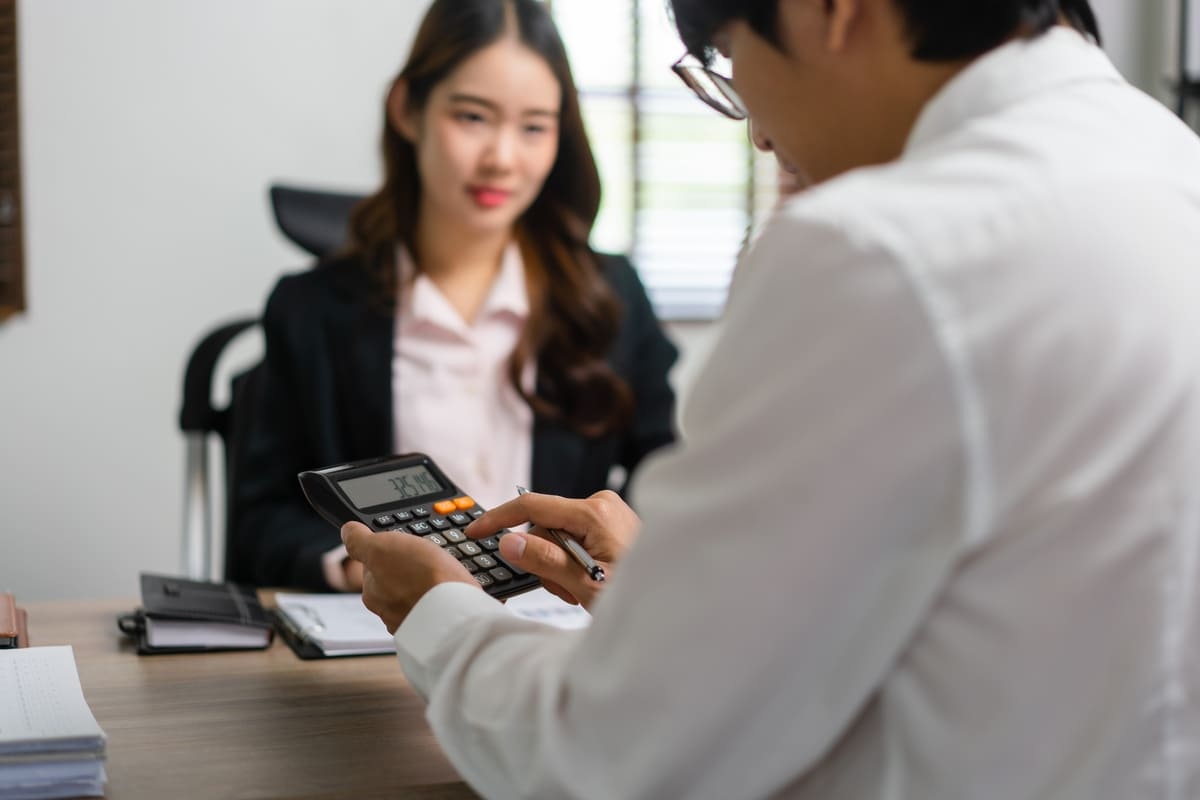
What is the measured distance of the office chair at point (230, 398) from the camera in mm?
1751

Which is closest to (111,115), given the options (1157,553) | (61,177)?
(61,177)

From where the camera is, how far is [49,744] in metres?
0.71

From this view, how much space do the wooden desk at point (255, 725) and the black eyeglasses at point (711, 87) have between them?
448mm

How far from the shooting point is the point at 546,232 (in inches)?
72.6

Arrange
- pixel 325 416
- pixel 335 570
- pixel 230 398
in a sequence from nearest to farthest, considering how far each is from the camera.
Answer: pixel 335 570, pixel 325 416, pixel 230 398

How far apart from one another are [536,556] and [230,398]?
1.14 meters

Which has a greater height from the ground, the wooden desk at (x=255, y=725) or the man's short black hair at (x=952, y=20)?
the man's short black hair at (x=952, y=20)

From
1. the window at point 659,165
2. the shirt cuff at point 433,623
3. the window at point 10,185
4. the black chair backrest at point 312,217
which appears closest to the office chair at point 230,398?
the black chair backrest at point 312,217

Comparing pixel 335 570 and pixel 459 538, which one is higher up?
pixel 459 538

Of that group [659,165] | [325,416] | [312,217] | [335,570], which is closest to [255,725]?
[335,570]

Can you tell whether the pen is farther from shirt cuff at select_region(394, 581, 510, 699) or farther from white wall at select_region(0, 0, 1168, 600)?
white wall at select_region(0, 0, 1168, 600)

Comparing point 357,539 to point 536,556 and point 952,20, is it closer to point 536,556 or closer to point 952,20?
point 536,556

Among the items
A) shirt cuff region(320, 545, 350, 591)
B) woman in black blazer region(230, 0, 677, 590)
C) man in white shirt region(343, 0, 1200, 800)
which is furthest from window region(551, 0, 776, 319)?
man in white shirt region(343, 0, 1200, 800)

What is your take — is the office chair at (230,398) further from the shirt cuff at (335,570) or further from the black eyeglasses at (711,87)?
the black eyeglasses at (711,87)
